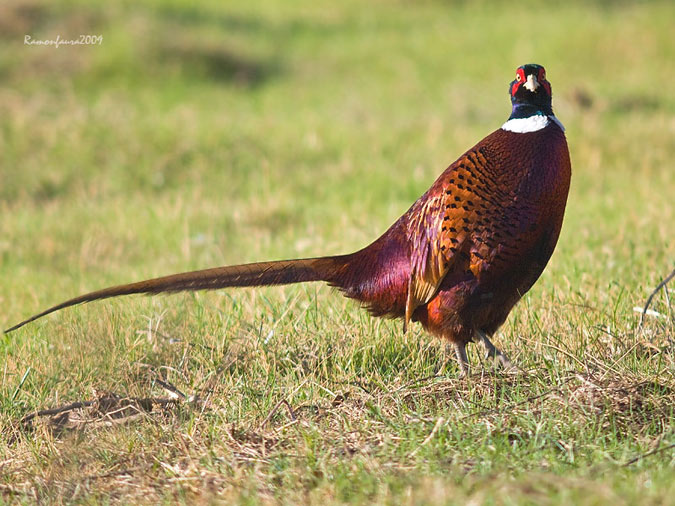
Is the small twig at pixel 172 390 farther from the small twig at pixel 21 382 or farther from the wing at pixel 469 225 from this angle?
the wing at pixel 469 225

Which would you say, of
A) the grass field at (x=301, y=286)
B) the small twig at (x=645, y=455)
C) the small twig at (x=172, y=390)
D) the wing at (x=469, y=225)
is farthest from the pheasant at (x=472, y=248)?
the small twig at (x=645, y=455)

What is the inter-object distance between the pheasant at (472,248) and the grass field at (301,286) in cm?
22

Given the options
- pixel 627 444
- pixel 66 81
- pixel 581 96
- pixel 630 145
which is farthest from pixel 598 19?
pixel 627 444

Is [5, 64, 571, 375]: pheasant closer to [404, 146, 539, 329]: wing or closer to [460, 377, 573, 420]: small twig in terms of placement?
[404, 146, 539, 329]: wing

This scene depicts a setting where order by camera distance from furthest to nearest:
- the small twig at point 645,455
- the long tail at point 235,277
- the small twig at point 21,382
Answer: the small twig at point 21,382, the long tail at point 235,277, the small twig at point 645,455

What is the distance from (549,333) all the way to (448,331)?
1.59 feet

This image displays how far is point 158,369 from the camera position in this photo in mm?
3508

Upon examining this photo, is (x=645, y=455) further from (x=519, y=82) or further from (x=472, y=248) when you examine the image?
(x=519, y=82)

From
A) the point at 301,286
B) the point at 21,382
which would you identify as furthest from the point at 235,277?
the point at 301,286

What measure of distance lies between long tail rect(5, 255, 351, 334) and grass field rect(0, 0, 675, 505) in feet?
0.96

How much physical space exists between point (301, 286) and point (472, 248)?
4.84 feet

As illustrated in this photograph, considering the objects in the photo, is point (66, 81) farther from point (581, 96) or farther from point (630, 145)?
point (630, 145)

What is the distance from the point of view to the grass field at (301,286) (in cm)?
260

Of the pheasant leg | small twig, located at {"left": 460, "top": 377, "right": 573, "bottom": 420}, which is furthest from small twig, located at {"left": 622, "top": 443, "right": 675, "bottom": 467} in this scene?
the pheasant leg
